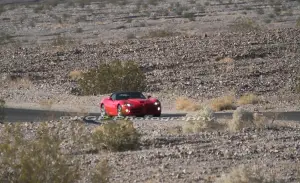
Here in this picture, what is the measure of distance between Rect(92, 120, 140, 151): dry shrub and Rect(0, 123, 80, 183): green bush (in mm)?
6358

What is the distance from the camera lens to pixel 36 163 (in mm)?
15000

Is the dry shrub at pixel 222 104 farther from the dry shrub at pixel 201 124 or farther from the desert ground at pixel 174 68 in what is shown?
the dry shrub at pixel 201 124

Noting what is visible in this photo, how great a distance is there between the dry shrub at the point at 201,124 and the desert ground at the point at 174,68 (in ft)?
1.28

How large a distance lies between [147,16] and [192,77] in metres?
56.5

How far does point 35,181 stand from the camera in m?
14.8

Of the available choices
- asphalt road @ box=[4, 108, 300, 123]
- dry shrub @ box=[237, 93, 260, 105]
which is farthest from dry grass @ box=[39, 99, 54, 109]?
dry shrub @ box=[237, 93, 260, 105]

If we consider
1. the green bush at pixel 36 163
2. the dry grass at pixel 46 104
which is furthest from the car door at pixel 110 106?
the green bush at pixel 36 163

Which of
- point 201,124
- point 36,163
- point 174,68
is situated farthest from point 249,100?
point 36,163

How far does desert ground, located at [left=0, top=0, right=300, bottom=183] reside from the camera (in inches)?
794

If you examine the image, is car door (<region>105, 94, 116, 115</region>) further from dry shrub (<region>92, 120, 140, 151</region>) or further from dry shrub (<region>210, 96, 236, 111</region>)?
dry shrub (<region>92, 120, 140, 151</region>)

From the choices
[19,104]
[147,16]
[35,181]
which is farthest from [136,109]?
[147,16]

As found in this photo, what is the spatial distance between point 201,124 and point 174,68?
2673cm

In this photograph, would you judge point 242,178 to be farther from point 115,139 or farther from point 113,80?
point 113,80

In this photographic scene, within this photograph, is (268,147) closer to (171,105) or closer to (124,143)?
(124,143)
